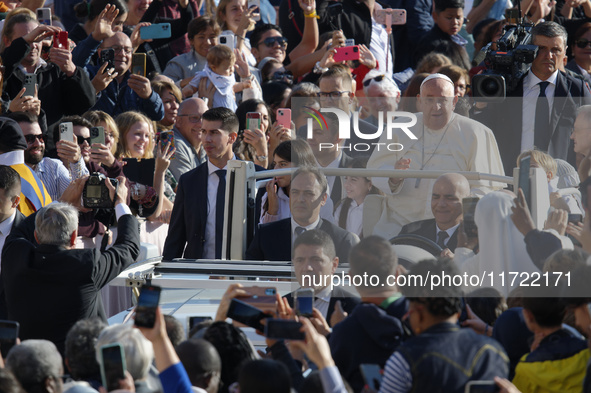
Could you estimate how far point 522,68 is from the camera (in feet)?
23.4

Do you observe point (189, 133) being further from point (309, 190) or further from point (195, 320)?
point (195, 320)

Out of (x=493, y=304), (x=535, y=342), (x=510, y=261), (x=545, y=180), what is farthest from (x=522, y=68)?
(x=535, y=342)

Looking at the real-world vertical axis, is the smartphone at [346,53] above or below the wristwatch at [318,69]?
above

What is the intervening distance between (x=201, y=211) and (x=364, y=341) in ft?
10.0

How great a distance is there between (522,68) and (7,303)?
157 inches

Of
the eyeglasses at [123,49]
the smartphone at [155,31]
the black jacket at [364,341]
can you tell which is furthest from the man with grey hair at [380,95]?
the black jacket at [364,341]

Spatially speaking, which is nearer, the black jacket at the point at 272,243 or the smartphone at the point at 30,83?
the black jacket at the point at 272,243

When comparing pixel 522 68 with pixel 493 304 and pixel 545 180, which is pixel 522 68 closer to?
pixel 545 180

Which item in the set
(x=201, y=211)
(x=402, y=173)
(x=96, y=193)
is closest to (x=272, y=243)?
(x=201, y=211)

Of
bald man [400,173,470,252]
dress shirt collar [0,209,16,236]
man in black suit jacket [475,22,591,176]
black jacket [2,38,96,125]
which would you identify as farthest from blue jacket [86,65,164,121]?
bald man [400,173,470,252]

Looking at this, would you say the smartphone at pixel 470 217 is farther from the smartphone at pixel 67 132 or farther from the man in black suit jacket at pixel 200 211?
the smartphone at pixel 67 132

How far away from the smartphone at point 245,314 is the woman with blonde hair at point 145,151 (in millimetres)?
3087

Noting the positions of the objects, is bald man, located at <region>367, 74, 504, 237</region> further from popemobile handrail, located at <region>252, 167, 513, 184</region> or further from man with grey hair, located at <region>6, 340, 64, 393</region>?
man with grey hair, located at <region>6, 340, 64, 393</region>

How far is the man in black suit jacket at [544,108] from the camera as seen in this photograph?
252 inches
